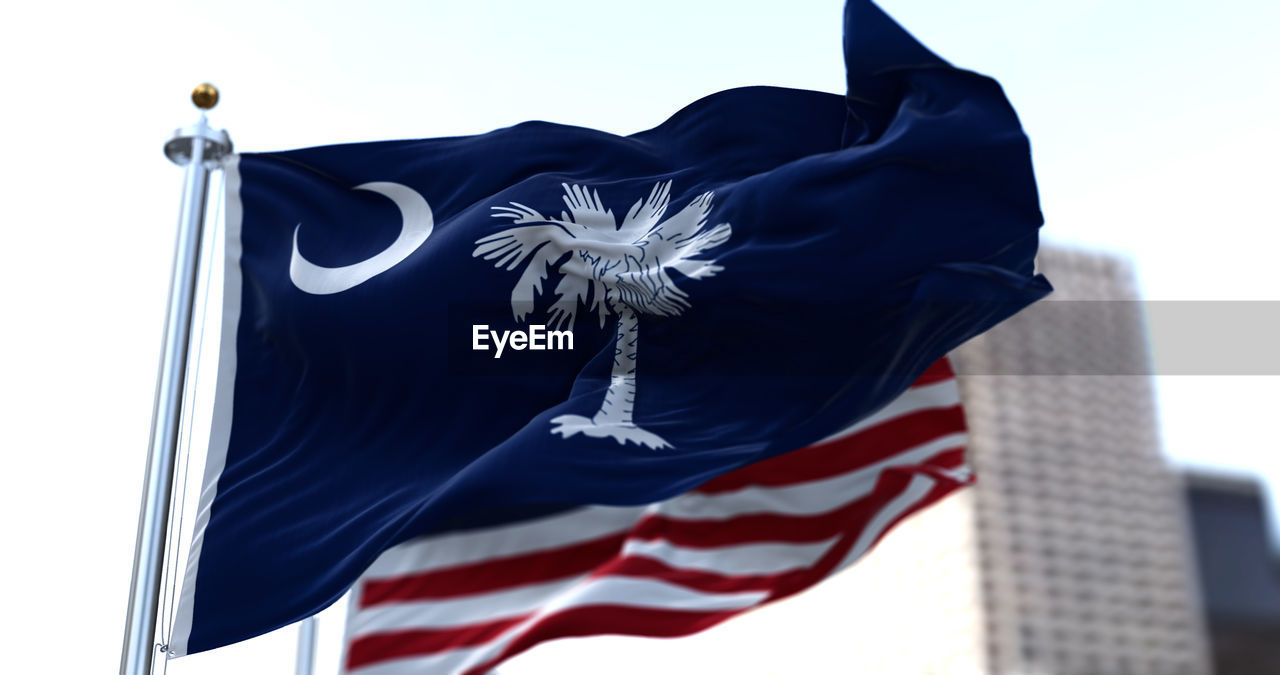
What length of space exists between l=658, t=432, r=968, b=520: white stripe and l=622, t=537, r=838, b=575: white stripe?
0.17m

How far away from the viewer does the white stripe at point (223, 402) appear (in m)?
5.61

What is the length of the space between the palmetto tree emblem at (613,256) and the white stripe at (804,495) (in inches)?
28.1

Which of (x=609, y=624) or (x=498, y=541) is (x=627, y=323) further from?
(x=609, y=624)

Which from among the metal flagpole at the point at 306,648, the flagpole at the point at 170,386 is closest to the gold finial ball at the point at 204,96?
the flagpole at the point at 170,386

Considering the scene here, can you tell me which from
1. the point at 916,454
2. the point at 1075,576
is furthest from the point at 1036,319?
the point at 916,454

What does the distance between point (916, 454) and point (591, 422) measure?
1.97m

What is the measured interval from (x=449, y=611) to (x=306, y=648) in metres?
1.43

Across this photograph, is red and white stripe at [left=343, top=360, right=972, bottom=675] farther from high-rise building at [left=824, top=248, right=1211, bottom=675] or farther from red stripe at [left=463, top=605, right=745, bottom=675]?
high-rise building at [left=824, top=248, right=1211, bottom=675]

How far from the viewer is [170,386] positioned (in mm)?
6090

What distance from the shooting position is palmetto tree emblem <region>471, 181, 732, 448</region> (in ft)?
20.2

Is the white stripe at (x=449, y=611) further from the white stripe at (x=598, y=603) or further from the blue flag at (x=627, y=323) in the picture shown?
the blue flag at (x=627, y=323)

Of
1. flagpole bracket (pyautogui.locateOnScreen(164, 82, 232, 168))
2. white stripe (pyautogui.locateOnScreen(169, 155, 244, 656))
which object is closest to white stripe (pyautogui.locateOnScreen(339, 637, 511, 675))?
white stripe (pyautogui.locateOnScreen(169, 155, 244, 656))

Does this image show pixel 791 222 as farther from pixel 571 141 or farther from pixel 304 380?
pixel 304 380

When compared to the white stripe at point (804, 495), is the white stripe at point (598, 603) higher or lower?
lower
